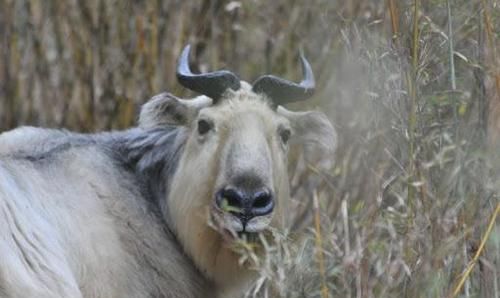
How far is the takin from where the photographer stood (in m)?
5.86

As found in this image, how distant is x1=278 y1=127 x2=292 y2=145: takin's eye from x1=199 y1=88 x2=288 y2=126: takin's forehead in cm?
3

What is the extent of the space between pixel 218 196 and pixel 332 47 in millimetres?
3511

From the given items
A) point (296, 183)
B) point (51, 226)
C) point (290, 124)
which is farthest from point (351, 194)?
point (51, 226)

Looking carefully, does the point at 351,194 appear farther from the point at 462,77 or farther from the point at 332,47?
the point at 462,77

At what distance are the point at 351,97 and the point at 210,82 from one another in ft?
4.56

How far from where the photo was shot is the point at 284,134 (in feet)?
21.5

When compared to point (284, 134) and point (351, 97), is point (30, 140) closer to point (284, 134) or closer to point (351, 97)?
point (284, 134)

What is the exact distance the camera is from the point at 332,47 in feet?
30.9

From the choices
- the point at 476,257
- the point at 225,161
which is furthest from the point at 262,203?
the point at 476,257

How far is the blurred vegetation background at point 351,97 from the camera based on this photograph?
5.31 metres

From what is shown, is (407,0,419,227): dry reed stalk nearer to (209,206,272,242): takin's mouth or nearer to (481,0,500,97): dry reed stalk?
(481,0,500,97): dry reed stalk

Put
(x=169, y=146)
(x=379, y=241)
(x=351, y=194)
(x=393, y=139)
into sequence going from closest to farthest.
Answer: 1. (x=379, y=241)
2. (x=393, y=139)
3. (x=169, y=146)
4. (x=351, y=194)

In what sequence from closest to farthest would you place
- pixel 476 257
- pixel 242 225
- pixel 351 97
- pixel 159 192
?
pixel 476 257 → pixel 242 225 → pixel 159 192 → pixel 351 97

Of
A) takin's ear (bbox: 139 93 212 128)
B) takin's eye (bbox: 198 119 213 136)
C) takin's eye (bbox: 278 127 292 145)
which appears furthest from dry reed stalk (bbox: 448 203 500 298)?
takin's ear (bbox: 139 93 212 128)
